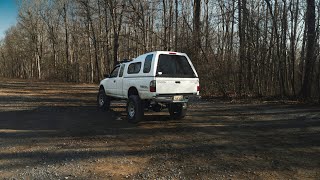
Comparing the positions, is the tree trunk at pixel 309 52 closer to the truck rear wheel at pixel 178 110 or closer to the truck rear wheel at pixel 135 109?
the truck rear wheel at pixel 178 110

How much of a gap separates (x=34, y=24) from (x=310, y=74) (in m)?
45.7

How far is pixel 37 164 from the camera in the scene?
621 centimetres

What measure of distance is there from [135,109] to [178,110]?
1.86 meters

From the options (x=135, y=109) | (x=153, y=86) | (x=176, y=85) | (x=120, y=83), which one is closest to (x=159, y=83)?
(x=153, y=86)

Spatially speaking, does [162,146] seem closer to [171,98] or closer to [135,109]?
[171,98]

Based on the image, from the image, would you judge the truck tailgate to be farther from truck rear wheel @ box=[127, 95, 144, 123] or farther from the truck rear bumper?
truck rear wheel @ box=[127, 95, 144, 123]

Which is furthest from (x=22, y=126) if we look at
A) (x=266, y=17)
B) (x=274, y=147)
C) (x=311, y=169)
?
(x=266, y=17)

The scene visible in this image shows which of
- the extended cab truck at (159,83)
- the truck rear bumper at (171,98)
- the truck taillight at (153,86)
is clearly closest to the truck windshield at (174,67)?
the extended cab truck at (159,83)

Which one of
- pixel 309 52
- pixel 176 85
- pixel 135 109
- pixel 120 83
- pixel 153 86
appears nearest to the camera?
pixel 153 86

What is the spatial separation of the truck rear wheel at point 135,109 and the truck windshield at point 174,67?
128cm

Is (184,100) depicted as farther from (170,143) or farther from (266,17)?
(266,17)

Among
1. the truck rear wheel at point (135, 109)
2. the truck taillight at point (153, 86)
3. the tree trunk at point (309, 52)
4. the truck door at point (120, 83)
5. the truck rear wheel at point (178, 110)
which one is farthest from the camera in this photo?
the tree trunk at point (309, 52)

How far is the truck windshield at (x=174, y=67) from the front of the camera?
10016mm

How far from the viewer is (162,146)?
298 inches
